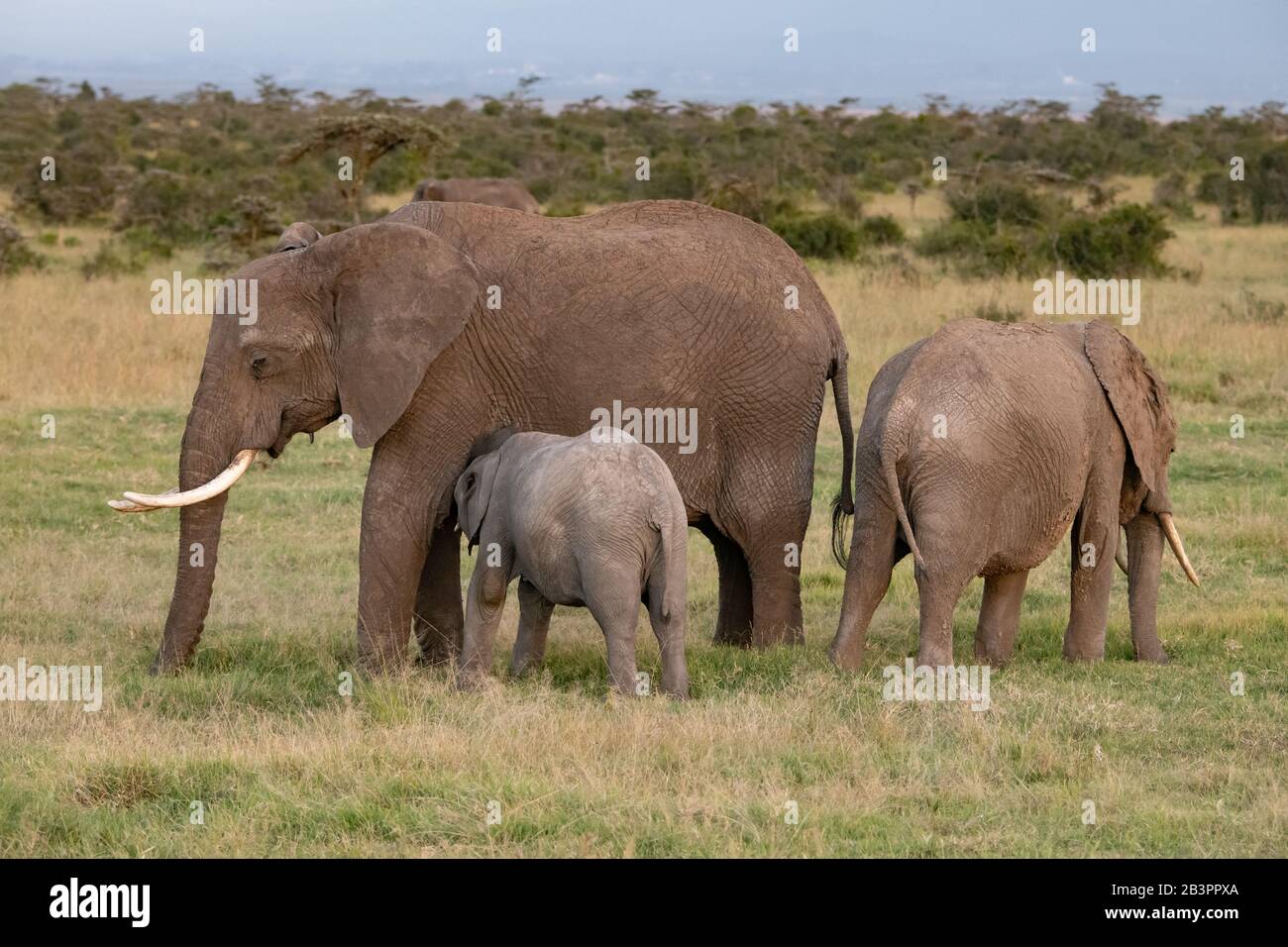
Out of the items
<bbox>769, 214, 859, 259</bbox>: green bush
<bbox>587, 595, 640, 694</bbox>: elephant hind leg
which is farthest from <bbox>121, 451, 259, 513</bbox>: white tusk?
<bbox>769, 214, 859, 259</bbox>: green bush

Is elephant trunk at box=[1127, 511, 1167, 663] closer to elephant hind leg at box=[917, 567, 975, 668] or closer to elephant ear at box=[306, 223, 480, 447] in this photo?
elephant hind leg at box=[917, 567, 975, 668]

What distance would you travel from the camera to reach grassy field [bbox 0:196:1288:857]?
616 centimetres

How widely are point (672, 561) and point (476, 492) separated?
1071 mm

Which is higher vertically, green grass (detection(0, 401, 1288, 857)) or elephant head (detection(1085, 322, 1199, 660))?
elephant head (detection(1085, 322, 1199, 660))

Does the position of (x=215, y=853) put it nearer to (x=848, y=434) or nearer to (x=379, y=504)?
(x=379, y=504)

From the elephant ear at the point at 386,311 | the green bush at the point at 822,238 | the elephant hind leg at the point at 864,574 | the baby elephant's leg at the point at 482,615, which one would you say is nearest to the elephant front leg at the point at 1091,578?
the elephant hind leg at the point at 864,574

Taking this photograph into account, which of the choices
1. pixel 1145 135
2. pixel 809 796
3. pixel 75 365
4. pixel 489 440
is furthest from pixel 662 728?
pixel 1145 135

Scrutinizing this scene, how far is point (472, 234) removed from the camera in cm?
888

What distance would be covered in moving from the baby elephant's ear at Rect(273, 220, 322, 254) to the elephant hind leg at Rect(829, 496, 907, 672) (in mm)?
3006

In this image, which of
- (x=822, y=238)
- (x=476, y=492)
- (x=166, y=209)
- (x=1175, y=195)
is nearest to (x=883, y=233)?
(x=822, y=238)

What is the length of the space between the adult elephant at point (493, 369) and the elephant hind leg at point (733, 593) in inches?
10.4

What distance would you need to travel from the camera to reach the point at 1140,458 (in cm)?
907

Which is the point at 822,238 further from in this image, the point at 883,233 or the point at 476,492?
the point at 476,492
